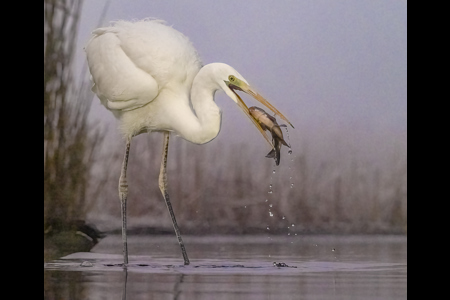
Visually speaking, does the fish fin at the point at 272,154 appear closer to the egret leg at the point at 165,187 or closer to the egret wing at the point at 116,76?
the egret leg at the point at 165,187

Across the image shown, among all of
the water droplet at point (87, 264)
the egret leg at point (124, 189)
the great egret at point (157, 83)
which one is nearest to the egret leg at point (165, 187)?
the great egret at point (157, 83)

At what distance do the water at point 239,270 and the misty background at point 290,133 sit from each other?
106 mm

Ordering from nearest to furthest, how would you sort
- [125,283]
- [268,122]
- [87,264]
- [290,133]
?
[125,283]
[268,122]
[87,264]
[290,133]

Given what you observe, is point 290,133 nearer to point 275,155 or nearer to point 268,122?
point 275,155

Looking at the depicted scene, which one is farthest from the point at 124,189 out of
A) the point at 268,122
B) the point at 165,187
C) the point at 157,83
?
the point at 268,122

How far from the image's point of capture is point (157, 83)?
4.69 metres

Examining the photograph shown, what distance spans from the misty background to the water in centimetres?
11

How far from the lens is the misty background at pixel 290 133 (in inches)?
206

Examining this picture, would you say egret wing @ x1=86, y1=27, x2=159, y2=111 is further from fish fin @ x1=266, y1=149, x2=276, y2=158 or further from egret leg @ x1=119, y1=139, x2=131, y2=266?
fish fin @ x1=266, y1=149, x2=276, y2=158

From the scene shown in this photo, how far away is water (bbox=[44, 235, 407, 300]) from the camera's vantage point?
4.03 m

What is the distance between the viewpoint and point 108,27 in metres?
4.87

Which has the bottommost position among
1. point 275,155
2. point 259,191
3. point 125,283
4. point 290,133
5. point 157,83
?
point 125,283

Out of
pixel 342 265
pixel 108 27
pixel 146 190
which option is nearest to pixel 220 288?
pixel 342 265

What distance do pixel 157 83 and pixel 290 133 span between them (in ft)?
3.26
